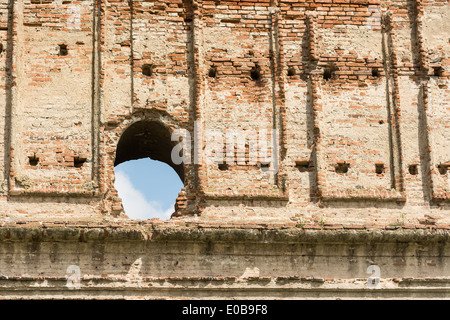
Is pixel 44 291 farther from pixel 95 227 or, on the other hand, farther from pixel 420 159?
pixel 420 159

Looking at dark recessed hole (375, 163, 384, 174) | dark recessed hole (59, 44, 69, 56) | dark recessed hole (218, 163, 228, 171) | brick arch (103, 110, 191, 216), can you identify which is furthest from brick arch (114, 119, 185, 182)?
dark recessed hole (375, 163, 384, 174)

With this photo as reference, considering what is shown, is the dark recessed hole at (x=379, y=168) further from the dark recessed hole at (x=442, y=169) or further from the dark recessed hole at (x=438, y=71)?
the dark recessed hole at (x=438, y=71)

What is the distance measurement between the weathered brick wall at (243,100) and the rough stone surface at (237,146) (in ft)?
0.06

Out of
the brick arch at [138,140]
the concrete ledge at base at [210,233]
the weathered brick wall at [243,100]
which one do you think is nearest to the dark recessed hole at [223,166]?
the weathered brick wall at [243,100]

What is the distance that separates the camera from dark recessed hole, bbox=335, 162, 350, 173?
13562 mm

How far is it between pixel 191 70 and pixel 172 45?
1.40ft

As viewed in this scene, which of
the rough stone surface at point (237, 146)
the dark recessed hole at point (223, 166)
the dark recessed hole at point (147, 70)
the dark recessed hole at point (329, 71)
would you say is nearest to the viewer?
the rough stone surface at point (237, 146)

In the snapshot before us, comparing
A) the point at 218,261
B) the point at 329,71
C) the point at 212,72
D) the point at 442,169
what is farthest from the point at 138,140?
the point at 442,169

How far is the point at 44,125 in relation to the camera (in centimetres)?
1338

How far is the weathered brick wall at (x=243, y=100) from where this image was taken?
1323cm

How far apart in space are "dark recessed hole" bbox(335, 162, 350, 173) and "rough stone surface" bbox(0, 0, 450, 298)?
0.02 metres

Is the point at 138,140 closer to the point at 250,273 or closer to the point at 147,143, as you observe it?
the point at 147,143

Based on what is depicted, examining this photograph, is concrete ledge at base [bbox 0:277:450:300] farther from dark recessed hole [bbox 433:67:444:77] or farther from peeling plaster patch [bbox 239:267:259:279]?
dark recessed hole [bbox 433:67:444:77]

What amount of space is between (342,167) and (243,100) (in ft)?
5.09
